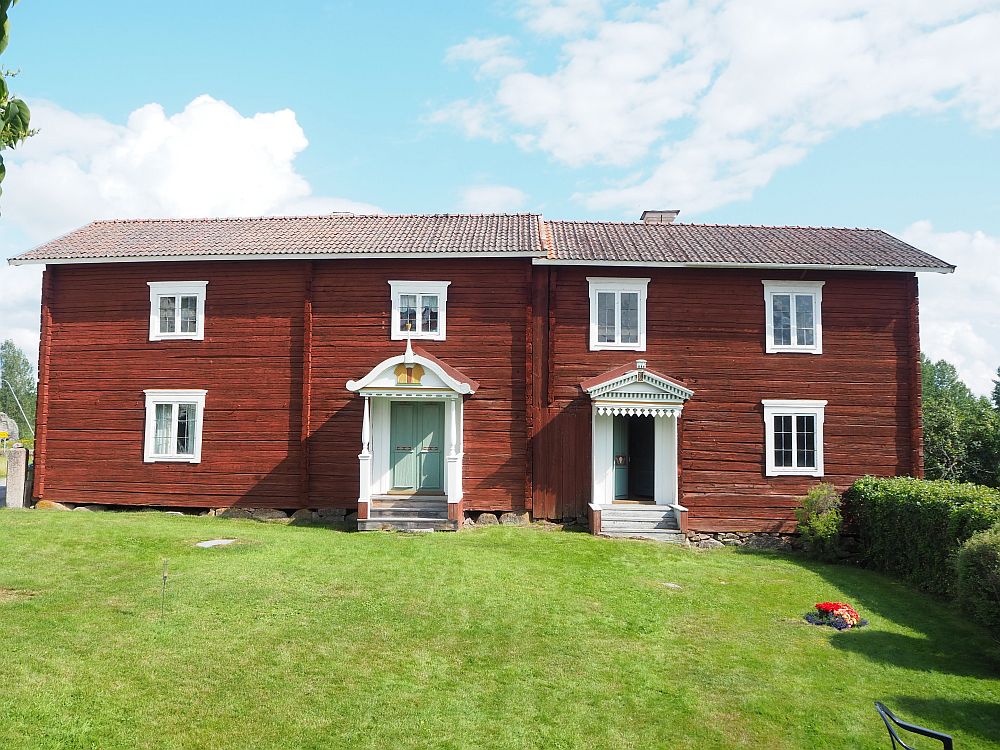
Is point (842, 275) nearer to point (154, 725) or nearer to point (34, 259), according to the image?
point (154, 725)

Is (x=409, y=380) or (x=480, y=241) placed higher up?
(x=480, y=241)

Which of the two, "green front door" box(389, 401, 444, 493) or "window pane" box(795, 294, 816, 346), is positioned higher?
"window pane" box(795, 294, 816, 346)

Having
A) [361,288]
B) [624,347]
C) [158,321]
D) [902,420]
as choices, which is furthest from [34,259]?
[902,420]

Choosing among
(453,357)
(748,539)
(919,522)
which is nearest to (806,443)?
(748,539)


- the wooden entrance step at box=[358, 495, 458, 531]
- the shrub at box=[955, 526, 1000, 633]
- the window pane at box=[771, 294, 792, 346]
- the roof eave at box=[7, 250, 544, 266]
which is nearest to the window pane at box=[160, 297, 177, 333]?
the roof eave at box=[7, 250, 544, 266]

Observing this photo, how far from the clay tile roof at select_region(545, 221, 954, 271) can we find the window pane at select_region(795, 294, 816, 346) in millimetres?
1001

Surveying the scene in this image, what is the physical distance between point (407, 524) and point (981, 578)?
10.9 m

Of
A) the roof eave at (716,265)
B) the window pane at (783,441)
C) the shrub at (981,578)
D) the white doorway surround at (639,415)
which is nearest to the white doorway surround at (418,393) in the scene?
the white doorway surround at (639,415)

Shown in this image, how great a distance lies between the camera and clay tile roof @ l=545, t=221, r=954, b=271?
1745 centimetres

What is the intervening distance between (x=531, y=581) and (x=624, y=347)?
784cm

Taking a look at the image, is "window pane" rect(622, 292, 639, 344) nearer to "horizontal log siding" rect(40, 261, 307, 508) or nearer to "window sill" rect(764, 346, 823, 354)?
"window sill" rect(764, 346, 823, 354)

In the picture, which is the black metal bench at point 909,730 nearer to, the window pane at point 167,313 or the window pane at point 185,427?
the window pane at point 185,427

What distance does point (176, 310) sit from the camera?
1812cm

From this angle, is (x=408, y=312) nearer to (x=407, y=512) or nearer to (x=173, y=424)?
(x=407, y=512)
